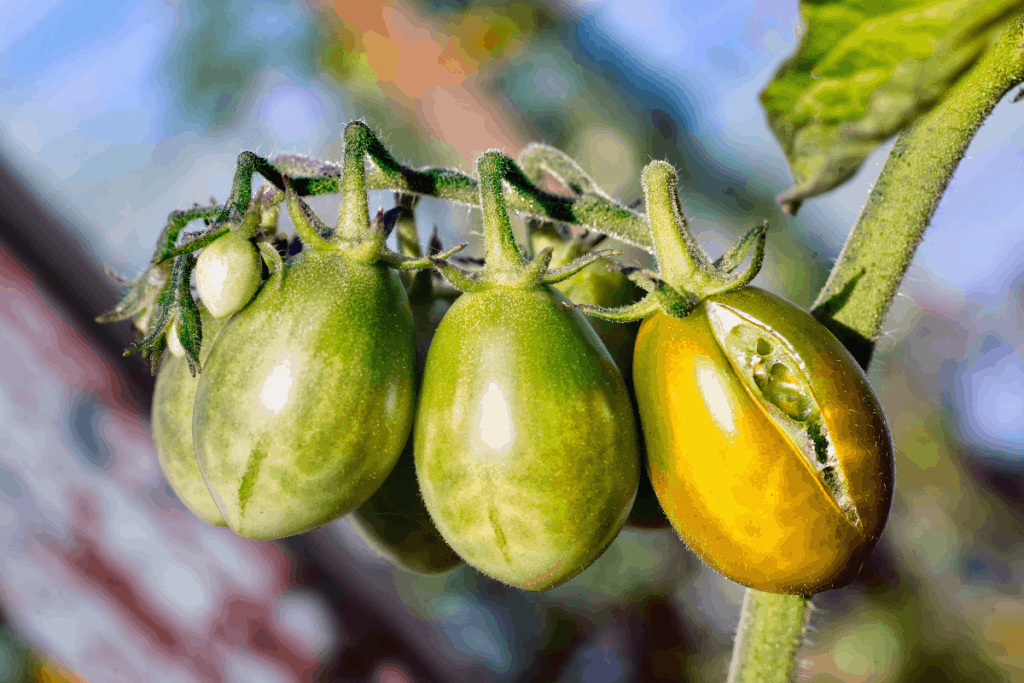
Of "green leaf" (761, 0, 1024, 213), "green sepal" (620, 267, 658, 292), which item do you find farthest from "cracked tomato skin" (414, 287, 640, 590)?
"green leaf" (761, 0, 1024, 213)

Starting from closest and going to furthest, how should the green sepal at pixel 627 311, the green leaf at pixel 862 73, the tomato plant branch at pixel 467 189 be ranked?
the green leaf at pixel 862 73 → the green sepal at pixel 627 311 → the tomato plant branch at pixel 467 189

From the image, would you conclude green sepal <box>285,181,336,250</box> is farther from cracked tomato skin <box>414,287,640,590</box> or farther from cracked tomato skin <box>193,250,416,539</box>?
cracked tomato skin <box>414,287,640,590</box>

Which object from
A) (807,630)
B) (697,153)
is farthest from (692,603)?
(807,630)

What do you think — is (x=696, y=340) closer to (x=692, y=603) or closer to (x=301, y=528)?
(x=301, y=528)

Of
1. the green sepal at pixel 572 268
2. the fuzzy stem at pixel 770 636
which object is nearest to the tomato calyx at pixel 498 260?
the green sepal at pixel 572 268

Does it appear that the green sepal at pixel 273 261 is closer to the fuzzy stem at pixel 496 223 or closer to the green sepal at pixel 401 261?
the green sepal at pixel 401 261

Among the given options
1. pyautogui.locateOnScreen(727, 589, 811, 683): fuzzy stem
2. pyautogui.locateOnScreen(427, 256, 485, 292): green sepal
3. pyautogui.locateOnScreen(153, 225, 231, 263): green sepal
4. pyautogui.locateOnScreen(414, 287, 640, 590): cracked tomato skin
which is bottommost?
pyautogui.locateOnScreen(727, 589, 811, 683): fuzzy stem

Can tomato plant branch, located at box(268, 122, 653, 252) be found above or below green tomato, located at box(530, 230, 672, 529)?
above

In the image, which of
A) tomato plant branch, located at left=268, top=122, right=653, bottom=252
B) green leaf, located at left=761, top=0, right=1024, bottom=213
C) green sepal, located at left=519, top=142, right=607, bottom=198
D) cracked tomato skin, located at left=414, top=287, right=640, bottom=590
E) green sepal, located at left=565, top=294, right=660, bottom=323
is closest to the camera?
green leaf, located at left=761, top=0, right=1024, bottom=213
